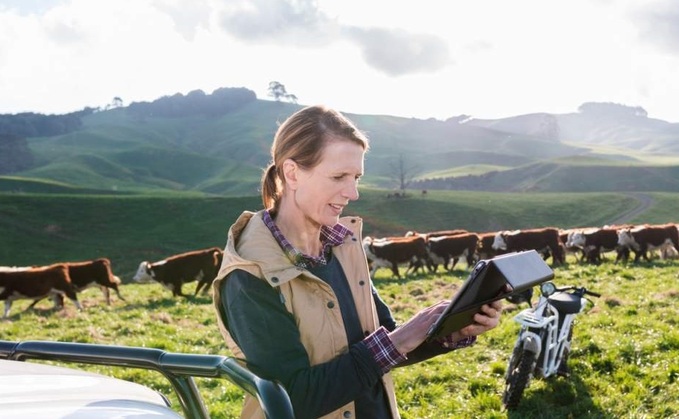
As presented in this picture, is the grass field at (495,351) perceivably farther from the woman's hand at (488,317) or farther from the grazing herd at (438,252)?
the woman's hand at (488,317)

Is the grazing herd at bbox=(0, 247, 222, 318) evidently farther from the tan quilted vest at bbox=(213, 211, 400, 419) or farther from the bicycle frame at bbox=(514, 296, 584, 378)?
the tan quilted vest at bbox=(213, 211, 400, 419)

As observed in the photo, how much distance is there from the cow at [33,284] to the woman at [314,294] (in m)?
14.5

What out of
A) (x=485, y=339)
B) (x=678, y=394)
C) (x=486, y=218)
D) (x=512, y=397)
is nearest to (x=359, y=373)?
(x=512, y=397)

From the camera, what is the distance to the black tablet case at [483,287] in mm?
2488

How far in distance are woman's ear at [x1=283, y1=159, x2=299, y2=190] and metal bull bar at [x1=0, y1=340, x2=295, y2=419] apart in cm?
109

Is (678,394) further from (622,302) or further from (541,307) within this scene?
(622,302)

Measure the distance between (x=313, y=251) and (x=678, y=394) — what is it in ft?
19.4

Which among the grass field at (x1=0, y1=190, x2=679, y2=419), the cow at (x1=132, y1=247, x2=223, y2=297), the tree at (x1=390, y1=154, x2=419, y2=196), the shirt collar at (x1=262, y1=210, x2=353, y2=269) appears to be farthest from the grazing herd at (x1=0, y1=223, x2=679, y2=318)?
the tree at (x1=390, y1=154, x2=419, y2=196)

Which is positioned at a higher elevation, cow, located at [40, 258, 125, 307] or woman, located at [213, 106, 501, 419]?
woman, located at [213, 106, 501, 419]

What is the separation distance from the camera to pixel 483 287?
254 centimetres

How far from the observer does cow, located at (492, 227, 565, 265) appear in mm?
22375

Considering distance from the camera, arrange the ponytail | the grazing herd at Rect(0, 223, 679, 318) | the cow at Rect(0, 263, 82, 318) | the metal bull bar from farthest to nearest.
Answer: the grazing herd at Rect(0, 223, 679, 318), the cow at Rect(0, 263, 82, 318), the ponytail, the metal bull bar

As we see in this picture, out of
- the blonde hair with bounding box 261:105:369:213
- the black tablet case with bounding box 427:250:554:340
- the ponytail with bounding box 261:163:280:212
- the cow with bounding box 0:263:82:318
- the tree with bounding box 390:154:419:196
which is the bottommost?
the tree with bounding box 390:154:419:196

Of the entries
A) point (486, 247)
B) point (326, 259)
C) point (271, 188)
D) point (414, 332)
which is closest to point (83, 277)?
point (486, 247)
